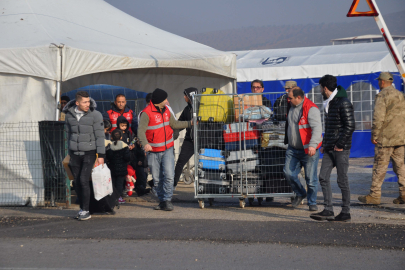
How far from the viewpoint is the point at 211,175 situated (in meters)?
7.83

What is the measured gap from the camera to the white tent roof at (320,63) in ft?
55.9

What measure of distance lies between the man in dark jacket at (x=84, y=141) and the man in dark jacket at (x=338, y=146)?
3.18 m

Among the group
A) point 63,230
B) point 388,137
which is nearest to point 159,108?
point 63,230

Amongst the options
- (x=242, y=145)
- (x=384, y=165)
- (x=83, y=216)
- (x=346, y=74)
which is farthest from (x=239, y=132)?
(x=346, y=74)

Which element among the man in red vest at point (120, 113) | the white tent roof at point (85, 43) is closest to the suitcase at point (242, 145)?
the man in red vest at point (120, 113)

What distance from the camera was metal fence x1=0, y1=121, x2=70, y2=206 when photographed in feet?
26.8

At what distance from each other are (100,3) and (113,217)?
6.29 metres

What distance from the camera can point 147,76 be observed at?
11359 mm

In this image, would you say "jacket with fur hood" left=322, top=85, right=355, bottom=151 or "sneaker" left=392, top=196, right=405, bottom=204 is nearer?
"jacket with fur hood" left=322, top=85, right=355, bottom=151

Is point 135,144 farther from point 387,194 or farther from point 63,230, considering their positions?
point 387,194

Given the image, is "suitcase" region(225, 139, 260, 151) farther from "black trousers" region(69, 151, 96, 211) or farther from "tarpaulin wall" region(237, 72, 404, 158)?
"tarpaulin wall" region(237, 72, 404, 158)

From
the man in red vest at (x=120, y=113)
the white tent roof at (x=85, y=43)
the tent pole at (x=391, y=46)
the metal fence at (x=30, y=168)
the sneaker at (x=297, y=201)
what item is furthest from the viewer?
the man in red vest at (x=120, y=113)

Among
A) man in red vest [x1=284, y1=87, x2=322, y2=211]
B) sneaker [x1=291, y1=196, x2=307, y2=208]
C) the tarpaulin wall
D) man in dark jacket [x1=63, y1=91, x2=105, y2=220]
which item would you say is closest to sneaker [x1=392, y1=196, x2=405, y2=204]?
man in red vest [x1=284, y1=87, x2=322, y2=211]

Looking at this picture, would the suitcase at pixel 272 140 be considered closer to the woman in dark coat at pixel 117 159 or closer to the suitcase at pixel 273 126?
the suitcase at pixel 273 126
